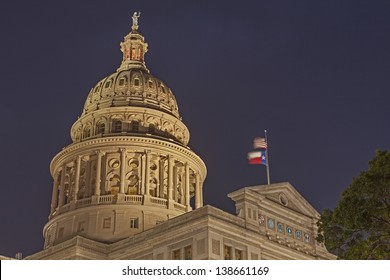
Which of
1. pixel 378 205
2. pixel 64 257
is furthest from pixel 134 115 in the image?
pixel 378 205

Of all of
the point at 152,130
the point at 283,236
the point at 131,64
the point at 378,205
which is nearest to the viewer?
the point at 378,205

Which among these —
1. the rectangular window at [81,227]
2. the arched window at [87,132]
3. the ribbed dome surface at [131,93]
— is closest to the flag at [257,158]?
the rectangular window at [81,227]

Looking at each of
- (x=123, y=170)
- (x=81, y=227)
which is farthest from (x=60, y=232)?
(x=123, y=170)

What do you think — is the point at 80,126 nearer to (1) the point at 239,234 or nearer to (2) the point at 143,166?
(2) the point at 143,166

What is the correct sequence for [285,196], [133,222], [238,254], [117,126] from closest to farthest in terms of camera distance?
[238,254] < [285,196] < [133,222] < [117,126]

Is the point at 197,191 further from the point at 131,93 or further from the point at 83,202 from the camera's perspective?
the point at 131,93

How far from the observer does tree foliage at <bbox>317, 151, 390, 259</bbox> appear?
27625mm

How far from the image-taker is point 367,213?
91.0ft

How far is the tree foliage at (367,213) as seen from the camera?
2762 centimetres

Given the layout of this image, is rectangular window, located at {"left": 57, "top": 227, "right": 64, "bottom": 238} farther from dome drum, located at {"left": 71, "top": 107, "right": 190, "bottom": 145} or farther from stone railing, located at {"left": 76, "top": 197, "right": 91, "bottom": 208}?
dome drum, located at {"left": 71, "top": 107, "right": 190, "bottom": 145}

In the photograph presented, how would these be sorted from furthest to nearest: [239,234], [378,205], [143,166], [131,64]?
1. [131,64]
2. [143,166]
3. [239,234]
4. [378,205]

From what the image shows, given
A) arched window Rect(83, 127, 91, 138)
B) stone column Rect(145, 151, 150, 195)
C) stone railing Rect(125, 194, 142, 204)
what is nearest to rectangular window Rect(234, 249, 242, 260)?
stone railing Rect(125, 194, 142, 204)

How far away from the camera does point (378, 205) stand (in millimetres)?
28062
